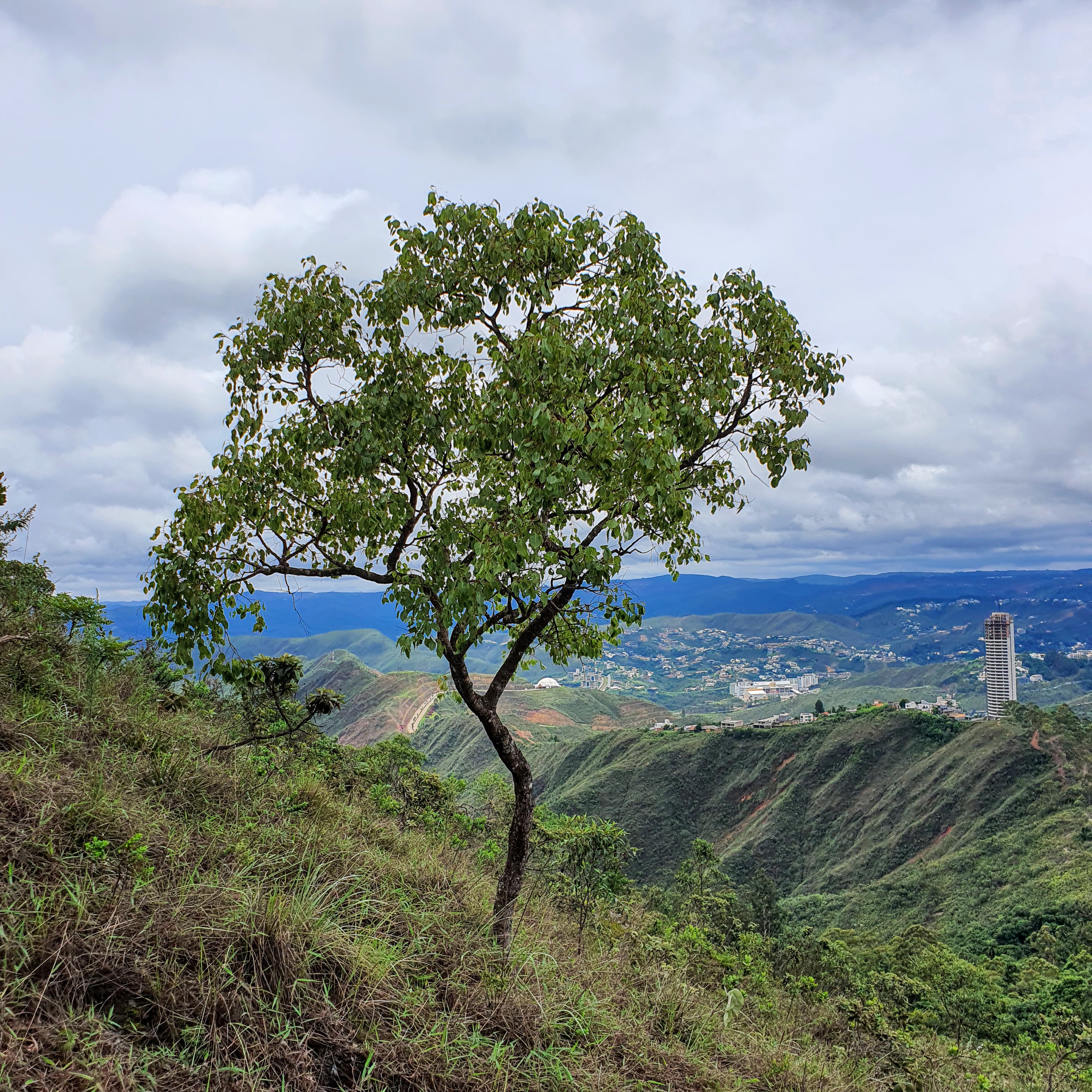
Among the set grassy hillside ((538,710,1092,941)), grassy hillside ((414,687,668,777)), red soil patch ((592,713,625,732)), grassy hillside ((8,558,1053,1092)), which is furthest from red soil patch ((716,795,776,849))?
grassy hillside ((8,558,1053,1092))

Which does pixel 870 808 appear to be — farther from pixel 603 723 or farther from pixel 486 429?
pixel 486 429

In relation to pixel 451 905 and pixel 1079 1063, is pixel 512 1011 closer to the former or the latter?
pixel 451 905

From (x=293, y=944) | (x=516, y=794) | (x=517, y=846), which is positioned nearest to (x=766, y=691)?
(x=517, y=846)

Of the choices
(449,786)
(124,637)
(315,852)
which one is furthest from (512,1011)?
(449,786)

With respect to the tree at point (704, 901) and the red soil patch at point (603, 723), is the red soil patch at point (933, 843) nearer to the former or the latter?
the tree at point (704, 901)

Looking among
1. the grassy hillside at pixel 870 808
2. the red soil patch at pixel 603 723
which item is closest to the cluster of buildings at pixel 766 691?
the red soil patch at pixel 603 723

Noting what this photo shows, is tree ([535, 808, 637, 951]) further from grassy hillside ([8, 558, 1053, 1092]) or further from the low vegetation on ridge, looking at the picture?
grassy hillside ([8, 558, 1053, 1092])

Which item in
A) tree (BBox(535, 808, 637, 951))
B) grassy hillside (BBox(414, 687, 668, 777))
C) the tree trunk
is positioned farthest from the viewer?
grassy hillside (BBox(414, 687, 668, 777))

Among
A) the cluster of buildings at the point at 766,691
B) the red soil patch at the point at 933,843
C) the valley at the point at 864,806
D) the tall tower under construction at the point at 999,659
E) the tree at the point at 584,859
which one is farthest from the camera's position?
the cluster of buildings at the point at 766,691
